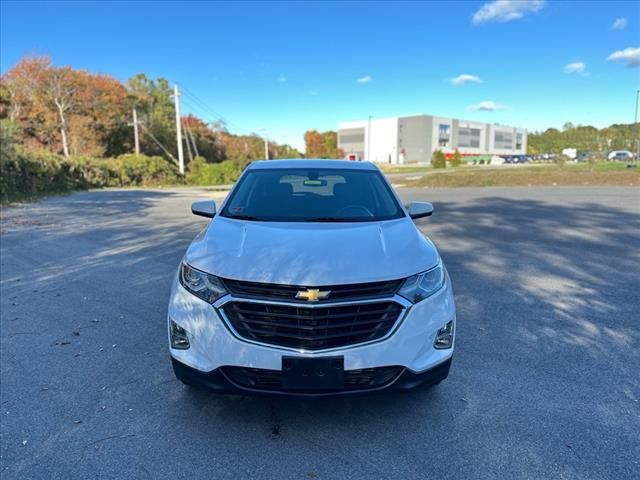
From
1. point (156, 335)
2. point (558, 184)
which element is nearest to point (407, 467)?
point (156, 335)

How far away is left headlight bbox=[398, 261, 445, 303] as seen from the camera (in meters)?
2.61

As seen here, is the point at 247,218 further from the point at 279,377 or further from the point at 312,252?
the point at 279,377

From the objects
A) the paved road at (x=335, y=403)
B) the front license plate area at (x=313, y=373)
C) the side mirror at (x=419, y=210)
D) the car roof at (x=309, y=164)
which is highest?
the car roof at (x=309, y=164)

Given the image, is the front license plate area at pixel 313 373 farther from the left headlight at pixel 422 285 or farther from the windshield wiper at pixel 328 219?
the windshield wiper at pixel 328 219

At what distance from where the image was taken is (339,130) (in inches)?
4956

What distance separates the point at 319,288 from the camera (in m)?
2.47

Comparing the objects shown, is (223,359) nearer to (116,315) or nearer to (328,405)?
(328,405)

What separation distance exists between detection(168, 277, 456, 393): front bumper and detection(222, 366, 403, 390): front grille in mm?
26

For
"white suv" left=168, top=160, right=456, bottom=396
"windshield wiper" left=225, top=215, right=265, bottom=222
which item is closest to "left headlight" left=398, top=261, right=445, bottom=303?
"white suv" left=168, top=160, right=456, bottom=396

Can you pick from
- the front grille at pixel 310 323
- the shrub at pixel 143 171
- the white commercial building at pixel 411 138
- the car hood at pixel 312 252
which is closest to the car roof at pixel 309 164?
the car hood at pixel 312 252

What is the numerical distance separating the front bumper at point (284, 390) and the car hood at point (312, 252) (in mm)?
587

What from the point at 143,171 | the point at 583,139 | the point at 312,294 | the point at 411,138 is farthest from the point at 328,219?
the point at 583,139

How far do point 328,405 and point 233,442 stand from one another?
27.3 inches

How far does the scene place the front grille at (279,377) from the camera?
8.23ft
